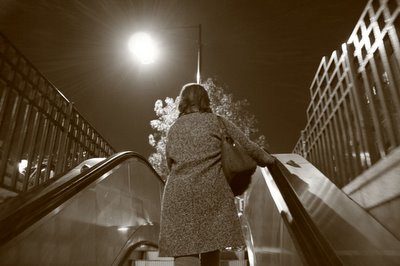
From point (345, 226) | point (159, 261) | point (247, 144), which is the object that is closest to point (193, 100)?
point (247, 144)

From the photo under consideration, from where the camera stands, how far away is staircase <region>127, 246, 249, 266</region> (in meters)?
4.43

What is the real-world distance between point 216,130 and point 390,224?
5.95ft

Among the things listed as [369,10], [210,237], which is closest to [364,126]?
[369,10]

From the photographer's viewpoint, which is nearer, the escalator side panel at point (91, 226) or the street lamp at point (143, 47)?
the escalator side panel at point (91, 226)

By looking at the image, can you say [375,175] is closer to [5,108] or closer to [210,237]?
[210,237]

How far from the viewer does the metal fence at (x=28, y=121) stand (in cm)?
427

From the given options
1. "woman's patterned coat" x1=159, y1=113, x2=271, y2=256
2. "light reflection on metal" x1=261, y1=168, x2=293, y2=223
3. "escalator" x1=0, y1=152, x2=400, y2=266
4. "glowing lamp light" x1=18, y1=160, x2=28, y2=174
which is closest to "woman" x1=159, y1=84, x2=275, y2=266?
"woman's patterned coat" x1=159, y1=113, x2=271, y2=256

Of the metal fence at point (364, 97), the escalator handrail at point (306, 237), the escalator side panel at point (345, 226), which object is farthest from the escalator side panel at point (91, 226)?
the metal fence at point (364, 97)

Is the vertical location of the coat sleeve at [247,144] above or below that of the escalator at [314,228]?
above

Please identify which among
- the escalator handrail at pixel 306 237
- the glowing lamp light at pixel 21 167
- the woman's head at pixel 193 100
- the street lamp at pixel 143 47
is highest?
the street lamp at pixel 143 47

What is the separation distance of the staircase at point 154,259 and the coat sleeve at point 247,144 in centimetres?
202

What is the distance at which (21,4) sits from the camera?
8352 mm

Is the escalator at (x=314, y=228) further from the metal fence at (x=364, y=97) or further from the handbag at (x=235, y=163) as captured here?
the metal fence at (x=364, y=97)

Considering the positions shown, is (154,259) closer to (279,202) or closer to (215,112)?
(279,202)
